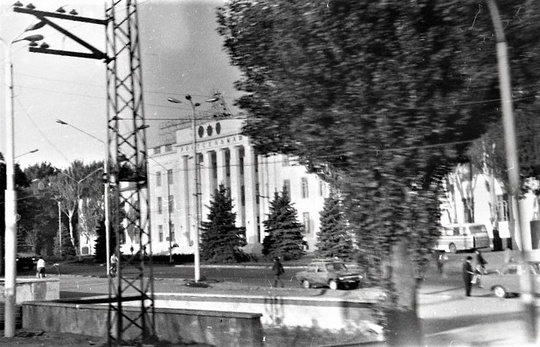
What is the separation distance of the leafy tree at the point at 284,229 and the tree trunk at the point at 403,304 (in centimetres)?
4602

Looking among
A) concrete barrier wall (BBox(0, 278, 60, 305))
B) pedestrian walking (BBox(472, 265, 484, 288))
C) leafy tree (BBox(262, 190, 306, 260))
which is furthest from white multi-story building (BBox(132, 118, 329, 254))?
concrete barrier wall (BBox(0, 278, 60, 305))

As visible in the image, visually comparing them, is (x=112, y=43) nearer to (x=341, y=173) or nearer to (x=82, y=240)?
(x=341, y=173)

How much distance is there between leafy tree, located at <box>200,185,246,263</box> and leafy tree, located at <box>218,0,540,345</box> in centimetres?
4791

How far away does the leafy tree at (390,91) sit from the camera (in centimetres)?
905

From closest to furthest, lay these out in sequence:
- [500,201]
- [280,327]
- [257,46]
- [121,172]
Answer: [257,46]
[121,172]
[280,327]
[500,201]

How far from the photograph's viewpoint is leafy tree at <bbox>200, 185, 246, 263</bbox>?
58.0 meters

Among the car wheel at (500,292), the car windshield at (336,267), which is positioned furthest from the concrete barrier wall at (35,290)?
the car wheel at (500,292)

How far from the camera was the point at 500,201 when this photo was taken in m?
48.9

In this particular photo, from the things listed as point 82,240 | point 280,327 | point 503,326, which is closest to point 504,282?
point 503,326

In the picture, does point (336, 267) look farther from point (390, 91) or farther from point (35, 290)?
point (390, 91)

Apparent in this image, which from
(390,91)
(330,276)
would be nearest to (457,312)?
(390,91)

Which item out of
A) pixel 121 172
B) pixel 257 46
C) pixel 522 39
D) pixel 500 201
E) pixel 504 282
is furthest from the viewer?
pixel 500 201

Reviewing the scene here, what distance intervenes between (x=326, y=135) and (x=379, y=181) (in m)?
0.98

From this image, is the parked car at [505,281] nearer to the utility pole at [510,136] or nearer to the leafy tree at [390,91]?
the utility pole at [510,136]
